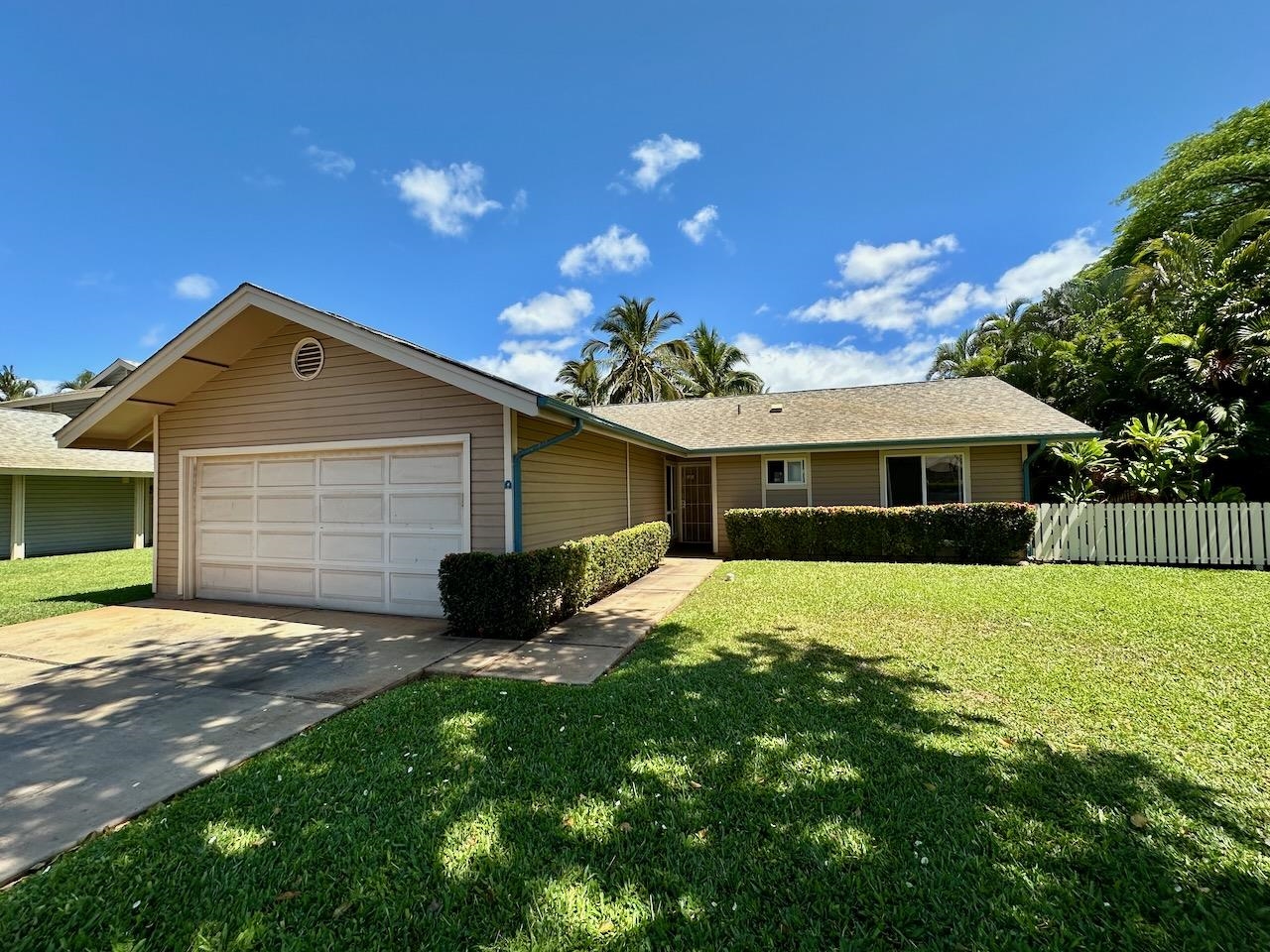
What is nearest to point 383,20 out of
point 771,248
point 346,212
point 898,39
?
point 346,212

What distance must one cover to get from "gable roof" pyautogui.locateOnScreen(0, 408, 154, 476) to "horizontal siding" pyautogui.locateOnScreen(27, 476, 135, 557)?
0.79 meters

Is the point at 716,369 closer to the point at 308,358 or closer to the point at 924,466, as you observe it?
the point at 924,466

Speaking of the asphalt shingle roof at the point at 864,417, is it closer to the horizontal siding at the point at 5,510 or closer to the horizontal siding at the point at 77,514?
the horizontal siding at the point at 77,514

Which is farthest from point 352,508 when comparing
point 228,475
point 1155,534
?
point 1155,534

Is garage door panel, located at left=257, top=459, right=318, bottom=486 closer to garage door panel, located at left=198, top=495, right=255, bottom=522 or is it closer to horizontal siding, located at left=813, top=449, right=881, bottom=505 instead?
garage door panel, located at left=198, top=495, right=255, bottom=522

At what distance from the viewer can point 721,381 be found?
30297 mm

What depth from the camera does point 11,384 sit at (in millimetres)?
41312

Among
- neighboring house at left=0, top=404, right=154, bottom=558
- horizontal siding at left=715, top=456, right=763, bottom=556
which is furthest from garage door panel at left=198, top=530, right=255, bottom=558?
horizontal siding at left=715, top=456, right=763, bottom=556

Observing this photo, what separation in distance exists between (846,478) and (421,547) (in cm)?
960

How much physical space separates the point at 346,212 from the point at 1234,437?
19.8 m

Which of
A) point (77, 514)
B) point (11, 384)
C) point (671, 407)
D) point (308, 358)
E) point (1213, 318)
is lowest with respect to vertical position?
point (77, 514)

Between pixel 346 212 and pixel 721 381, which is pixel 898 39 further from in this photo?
pixel 721 381

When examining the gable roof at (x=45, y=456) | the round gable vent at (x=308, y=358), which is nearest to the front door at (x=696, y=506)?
the round gable vent at (x=308, y=358)

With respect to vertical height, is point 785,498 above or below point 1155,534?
above
